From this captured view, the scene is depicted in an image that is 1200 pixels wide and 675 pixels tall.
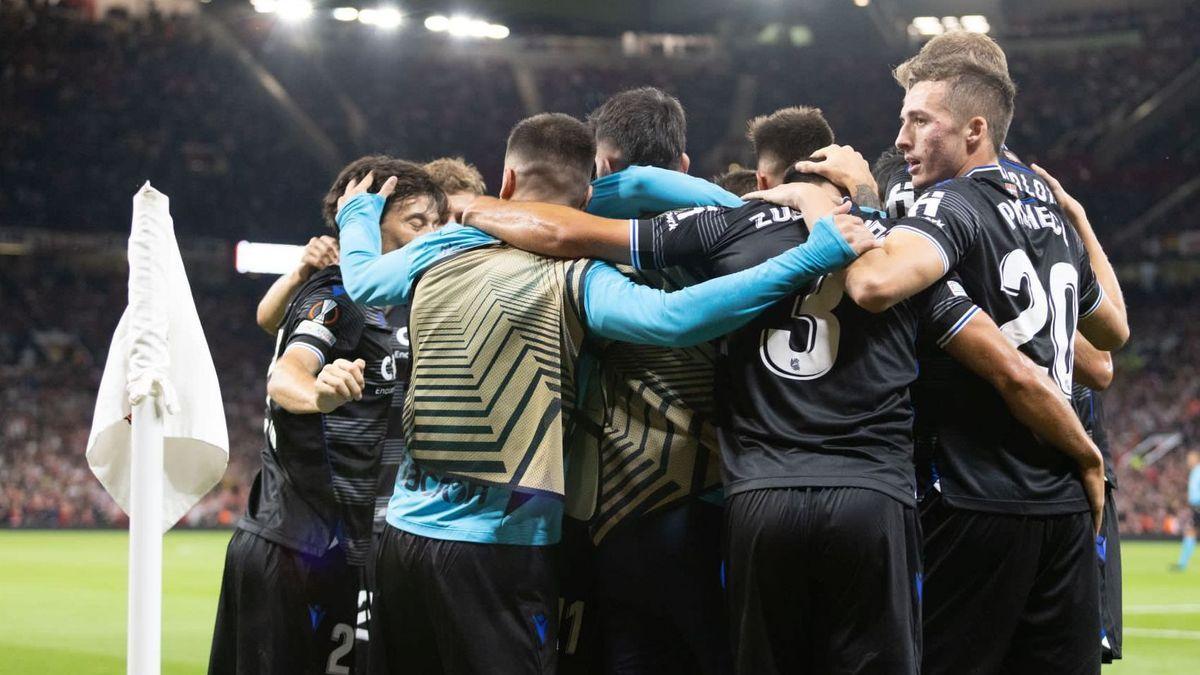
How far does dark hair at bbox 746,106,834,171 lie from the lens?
13.1 feet

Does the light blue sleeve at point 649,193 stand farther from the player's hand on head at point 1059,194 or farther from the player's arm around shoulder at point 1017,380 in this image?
the player's hand on head at point 1059,194

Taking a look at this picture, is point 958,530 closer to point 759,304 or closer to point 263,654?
point 759,304

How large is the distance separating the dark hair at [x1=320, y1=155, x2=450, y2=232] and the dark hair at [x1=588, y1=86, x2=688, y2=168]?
42.1 inches

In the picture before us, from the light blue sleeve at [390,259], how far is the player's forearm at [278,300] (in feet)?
2.56

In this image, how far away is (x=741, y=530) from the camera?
3336mm

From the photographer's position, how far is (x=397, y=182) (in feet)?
15.8

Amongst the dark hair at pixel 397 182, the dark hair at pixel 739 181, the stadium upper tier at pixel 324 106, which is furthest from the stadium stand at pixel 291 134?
the dark hair at pixel 397 182

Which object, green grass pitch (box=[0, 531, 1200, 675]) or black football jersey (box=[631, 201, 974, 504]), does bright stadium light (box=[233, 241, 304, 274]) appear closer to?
black football jersey (box=[631, 201, 974, 504])

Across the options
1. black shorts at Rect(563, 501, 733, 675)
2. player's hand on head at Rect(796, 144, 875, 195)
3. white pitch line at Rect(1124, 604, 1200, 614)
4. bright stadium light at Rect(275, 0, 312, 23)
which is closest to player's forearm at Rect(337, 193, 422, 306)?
black shorts at Rect(563, 501, 733, 675)

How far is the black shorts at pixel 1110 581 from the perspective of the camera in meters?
5.00

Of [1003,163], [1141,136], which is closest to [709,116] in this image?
[1141,136]

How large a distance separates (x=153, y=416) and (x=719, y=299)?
1.49 metres

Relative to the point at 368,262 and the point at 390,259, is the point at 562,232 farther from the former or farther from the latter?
the point at 368,262

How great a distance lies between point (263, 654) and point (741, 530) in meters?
2.07
